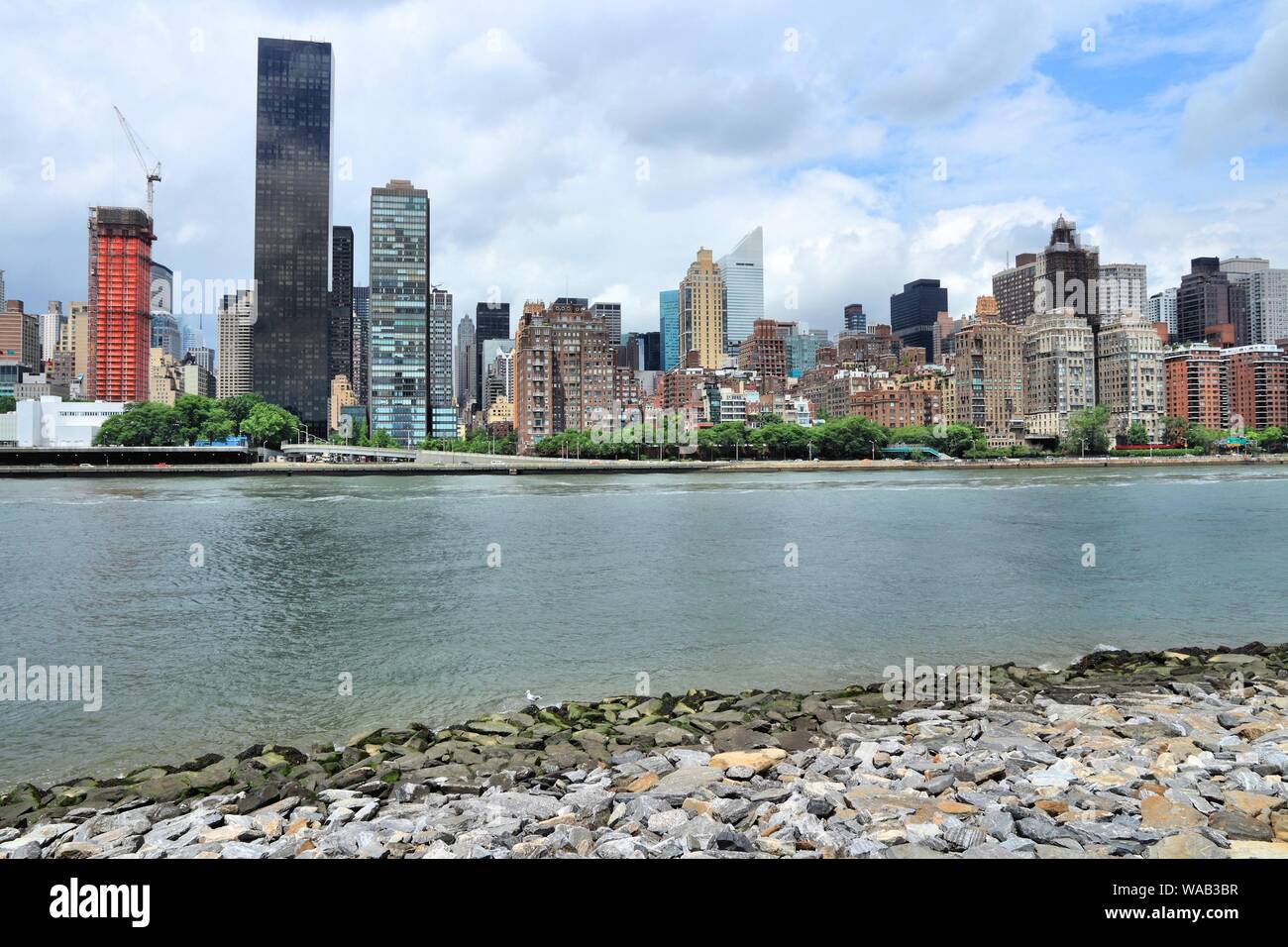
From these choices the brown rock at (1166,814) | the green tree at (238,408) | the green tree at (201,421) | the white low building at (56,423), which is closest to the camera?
the brown rock at (1166,814)

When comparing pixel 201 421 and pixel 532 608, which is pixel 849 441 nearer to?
pixel 201 421

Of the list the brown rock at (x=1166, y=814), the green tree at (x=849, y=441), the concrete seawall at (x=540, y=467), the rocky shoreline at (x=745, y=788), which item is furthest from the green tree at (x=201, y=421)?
the brown rock at (x=1166, y=814)

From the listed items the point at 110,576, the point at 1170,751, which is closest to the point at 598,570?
the point at 110,576

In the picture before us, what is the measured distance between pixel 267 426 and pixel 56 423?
54.5m

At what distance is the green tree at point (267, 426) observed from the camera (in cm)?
18588

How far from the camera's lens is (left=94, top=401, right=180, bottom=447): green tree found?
176 meters

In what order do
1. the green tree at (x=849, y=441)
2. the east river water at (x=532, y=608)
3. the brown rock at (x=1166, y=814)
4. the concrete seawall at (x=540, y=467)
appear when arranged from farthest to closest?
the green tree at (x=849, y=441), the concrete seawall at (x=540, y=467), the east river water at (x=532, y=608), the brown rock at (x=1166, y=814)

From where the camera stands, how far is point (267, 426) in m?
186

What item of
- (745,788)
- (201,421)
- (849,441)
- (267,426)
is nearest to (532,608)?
(745,788)

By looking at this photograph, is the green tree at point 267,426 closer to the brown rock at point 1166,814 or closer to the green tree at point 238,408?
the green tree at point 238,408

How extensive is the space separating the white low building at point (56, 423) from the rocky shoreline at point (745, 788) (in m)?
217
